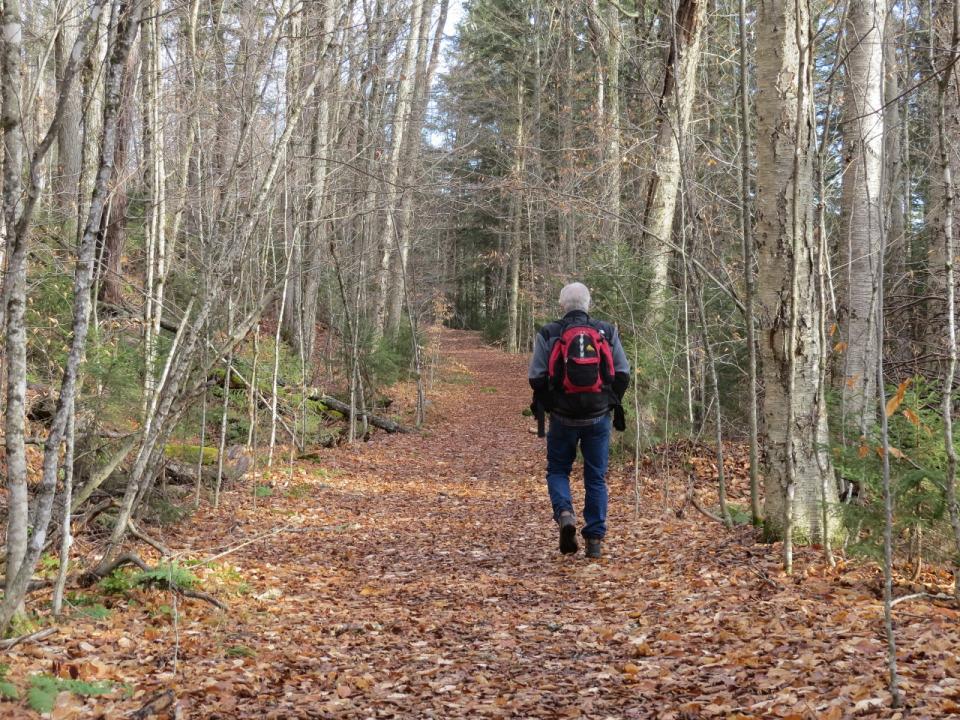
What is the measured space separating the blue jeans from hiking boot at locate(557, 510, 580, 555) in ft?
0.22

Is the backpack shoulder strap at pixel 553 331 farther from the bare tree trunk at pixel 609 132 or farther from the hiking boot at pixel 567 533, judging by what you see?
the bare tree trunk at pixel 609 132

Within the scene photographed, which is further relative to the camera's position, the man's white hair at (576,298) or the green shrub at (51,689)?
the man's white hair at (576,298)

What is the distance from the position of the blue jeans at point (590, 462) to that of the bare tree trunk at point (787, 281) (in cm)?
123

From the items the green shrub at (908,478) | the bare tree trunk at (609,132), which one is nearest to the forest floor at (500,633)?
the green shrub at (908,478)

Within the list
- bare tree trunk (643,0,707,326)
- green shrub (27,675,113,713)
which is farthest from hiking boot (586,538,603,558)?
bare tree trunk (643,0,707,326)

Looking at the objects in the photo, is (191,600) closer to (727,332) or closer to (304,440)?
(304,440)

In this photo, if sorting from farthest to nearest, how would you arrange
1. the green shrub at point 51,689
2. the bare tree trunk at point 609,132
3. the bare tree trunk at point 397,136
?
the bare tree trunk at point 397,136 < the bare tree trunk at point 609,132 < the green shrub at point 51,689

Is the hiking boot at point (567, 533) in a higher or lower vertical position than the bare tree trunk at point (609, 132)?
lower

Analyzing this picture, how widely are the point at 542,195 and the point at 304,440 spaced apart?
5.54 meters

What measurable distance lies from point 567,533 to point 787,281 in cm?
248

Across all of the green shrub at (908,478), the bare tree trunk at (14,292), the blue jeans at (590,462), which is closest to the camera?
the bare tree trunk at (14,292)

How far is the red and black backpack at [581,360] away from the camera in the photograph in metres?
5.78

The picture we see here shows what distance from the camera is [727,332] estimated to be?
1189cm

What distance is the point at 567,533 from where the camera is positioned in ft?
19.8
